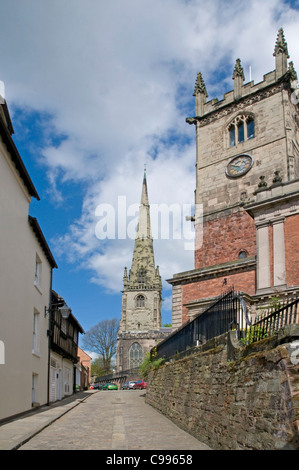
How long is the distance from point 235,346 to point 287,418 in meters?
2.64

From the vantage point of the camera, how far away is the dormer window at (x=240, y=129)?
2967 cm

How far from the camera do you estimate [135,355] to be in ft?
271

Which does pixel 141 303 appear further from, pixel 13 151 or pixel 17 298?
pixel 13 151

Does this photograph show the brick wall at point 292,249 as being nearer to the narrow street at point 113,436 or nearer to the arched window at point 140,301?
the narrow street at point 113,436

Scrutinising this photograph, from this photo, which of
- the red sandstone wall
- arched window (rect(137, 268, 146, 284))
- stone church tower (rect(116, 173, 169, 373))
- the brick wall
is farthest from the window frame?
arched window (rect(137, 268, 146, 284))

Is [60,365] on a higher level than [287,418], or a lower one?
lower

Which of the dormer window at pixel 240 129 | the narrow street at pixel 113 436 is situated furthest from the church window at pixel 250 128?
the narrow street at pixel 113 436

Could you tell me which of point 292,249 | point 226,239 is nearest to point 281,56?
point 226,239

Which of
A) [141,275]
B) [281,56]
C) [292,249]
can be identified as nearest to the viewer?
[292,249]

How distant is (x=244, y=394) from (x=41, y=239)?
12.0m

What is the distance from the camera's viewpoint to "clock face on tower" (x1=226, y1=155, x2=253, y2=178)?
28.5 metres

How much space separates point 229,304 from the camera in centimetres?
1022
